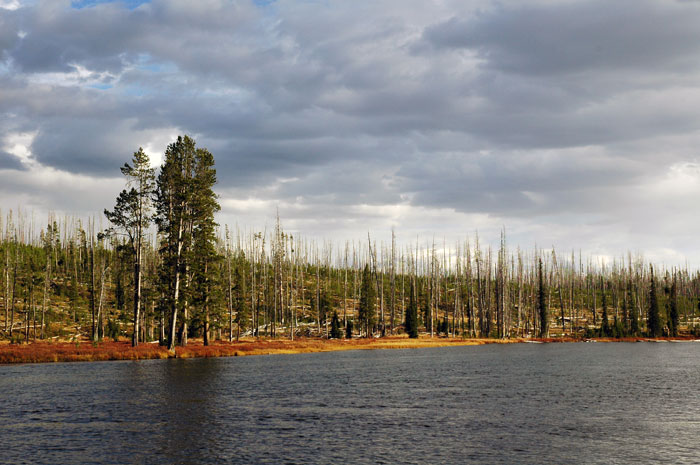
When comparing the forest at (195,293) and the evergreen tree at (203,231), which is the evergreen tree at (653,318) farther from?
the evergreen tree at (203,231)

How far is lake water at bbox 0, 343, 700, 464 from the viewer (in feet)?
71.6

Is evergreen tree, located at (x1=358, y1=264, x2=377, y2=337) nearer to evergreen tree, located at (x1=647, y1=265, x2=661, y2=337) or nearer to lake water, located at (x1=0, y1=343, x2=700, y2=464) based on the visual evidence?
lake water, located at (x1=0, y1=343, x2=700, y2=464)

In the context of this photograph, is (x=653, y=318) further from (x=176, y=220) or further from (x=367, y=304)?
(x=176, y=220)

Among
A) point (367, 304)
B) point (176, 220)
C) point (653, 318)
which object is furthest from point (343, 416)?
point (653, 318)

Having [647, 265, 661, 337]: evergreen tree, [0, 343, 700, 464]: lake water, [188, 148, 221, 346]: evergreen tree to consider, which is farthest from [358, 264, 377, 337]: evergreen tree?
[647, 265, 661, 337]: evergreen tree

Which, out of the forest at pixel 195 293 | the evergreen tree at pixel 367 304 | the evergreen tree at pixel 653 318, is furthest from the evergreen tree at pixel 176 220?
the evergreen tree at pixel 653 318

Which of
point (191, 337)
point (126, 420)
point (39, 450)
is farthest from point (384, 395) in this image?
point (191, 337)

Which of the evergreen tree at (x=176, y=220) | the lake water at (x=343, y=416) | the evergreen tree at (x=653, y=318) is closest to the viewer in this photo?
the lake water at (x=343, y=416)

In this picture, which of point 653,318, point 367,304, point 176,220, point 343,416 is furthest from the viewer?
point 653,318

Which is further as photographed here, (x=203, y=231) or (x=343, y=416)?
(x=203, y=231)

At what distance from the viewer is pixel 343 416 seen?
29.8m

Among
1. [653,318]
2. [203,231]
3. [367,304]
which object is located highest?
[203,231]

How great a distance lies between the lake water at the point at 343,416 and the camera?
21.8 meters

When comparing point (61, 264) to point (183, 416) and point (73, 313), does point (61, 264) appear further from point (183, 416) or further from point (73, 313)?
point (183, 416)
